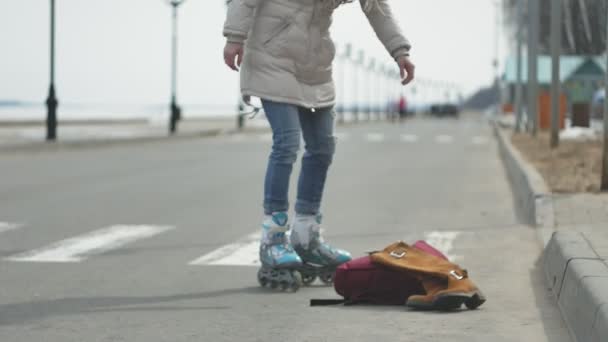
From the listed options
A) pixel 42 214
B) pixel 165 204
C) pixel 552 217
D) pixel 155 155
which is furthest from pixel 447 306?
pixel 155 155

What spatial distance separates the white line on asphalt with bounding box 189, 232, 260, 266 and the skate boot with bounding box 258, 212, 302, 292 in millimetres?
1005

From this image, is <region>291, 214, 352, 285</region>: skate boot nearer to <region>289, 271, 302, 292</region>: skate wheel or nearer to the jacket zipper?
<region>289, 271, 302, 292</region>: skate wheel

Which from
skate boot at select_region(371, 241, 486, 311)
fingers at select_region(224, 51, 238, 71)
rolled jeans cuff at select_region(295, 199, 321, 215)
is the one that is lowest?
skate boot at select_region(371, 241, 486, 311)

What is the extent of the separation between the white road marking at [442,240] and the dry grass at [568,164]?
1661mm

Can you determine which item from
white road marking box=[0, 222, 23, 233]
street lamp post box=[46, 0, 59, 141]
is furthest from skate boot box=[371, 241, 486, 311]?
street lamp post box=[46, 0, 59, 141]

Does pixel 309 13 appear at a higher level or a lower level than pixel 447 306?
higher

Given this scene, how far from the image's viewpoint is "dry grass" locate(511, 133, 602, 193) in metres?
12.0

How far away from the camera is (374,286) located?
6301 millimetres

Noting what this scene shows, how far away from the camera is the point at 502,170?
19969 mm

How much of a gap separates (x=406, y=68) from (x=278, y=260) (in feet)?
4.43

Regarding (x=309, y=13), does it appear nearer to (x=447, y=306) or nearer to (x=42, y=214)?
(x=447, y=306)

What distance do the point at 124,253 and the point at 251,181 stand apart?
7.83 m

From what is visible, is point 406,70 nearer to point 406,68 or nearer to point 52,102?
point 406,68

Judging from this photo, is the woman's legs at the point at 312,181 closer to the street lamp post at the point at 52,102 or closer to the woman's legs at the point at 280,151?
the woman's legs at the point at 280,151
